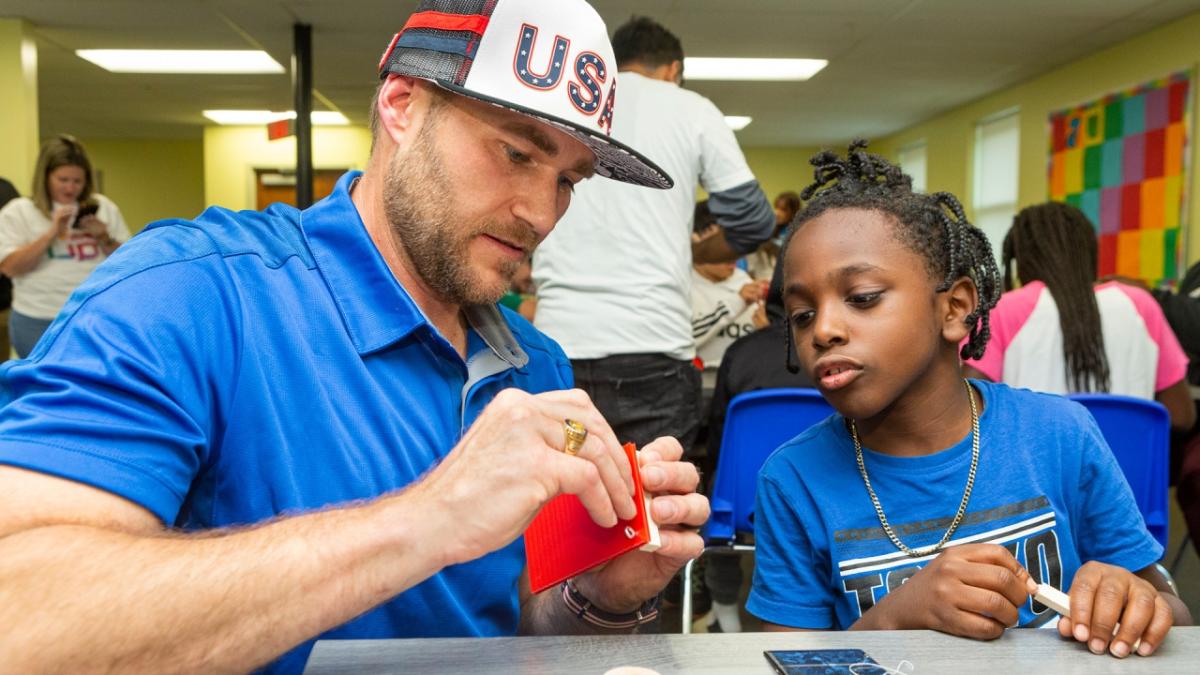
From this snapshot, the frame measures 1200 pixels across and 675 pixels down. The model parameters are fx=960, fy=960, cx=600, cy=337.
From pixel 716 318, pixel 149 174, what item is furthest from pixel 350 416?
pixel 149 174

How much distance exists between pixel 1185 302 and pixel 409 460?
3675mm

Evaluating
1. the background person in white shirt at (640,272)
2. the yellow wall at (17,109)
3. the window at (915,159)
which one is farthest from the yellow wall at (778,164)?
the background person in white shirt at (640,272)

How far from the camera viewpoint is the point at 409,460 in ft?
3.36

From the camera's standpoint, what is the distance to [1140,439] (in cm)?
236

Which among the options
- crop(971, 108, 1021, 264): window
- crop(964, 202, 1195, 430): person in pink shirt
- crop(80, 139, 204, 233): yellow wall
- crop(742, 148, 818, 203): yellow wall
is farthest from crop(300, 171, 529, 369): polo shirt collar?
crop(80, 139, 204, 233): yellow wall

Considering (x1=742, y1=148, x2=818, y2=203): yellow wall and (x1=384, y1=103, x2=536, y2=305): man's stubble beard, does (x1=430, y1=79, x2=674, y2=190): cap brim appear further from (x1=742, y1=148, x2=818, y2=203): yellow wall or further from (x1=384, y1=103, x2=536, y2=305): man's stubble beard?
(x1=742, y1=148, x2=818, y2=203): yellow wall

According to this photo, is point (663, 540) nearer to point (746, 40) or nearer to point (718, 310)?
point (718, 310)

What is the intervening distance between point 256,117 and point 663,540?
1203 cm

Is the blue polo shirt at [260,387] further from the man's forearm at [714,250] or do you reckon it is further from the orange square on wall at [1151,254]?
the orange square on wall at [1151,254]

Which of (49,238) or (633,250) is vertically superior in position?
(49,238)

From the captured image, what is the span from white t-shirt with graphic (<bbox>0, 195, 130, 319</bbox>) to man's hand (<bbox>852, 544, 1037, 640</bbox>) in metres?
4.73

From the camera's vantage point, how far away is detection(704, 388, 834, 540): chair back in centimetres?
250

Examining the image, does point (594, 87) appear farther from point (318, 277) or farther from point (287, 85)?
point (287, 85)

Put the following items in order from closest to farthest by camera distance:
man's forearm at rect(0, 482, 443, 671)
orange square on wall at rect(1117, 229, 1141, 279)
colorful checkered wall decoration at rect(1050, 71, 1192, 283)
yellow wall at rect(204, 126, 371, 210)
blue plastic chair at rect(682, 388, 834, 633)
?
1. man's forearm at rect(0, 482, 443, 671)
2. blue plastic chair at rect(682, 388, 834, 633)
3. colorful checkered wall decoration at rect(1050, 71, 1192, 283)
4. orange square on wall at rect(1117, 229, 1141, 279)
5. yellow wall at rect(204, 126, 371, 210)
